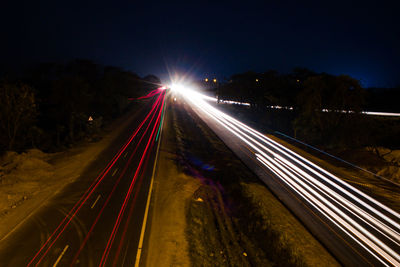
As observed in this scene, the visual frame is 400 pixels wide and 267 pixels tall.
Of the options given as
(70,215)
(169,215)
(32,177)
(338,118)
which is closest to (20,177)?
(32,177)

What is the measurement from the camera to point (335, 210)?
1367 cm

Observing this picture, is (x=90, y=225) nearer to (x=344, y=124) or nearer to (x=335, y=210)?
(x=335, y=210)

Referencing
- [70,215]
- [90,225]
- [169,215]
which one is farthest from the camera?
[169,215]

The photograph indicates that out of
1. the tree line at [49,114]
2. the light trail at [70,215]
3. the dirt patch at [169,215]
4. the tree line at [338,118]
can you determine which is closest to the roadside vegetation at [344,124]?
the tree line at [338,118]

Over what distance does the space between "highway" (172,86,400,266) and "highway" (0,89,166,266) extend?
9.12 metres

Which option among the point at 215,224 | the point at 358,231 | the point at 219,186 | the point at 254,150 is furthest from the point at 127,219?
the point at 254,150

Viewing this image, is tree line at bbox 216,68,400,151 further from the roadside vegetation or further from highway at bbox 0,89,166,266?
highway at bbox 0,89,166,266

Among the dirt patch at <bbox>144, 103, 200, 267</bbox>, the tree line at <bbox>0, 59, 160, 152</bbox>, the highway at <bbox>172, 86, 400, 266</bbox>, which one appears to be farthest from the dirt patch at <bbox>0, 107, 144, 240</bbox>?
the highway at <bbox>172, 86, 400, 266</bbox>

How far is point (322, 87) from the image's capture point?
103ft

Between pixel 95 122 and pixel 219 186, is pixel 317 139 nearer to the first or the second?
pixel 219 186

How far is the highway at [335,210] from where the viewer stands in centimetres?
1050

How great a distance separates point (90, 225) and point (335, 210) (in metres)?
13.8

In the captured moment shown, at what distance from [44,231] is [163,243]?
619 centimetres

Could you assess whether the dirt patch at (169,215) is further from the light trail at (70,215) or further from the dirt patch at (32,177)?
the dirt patch at (32,177)
